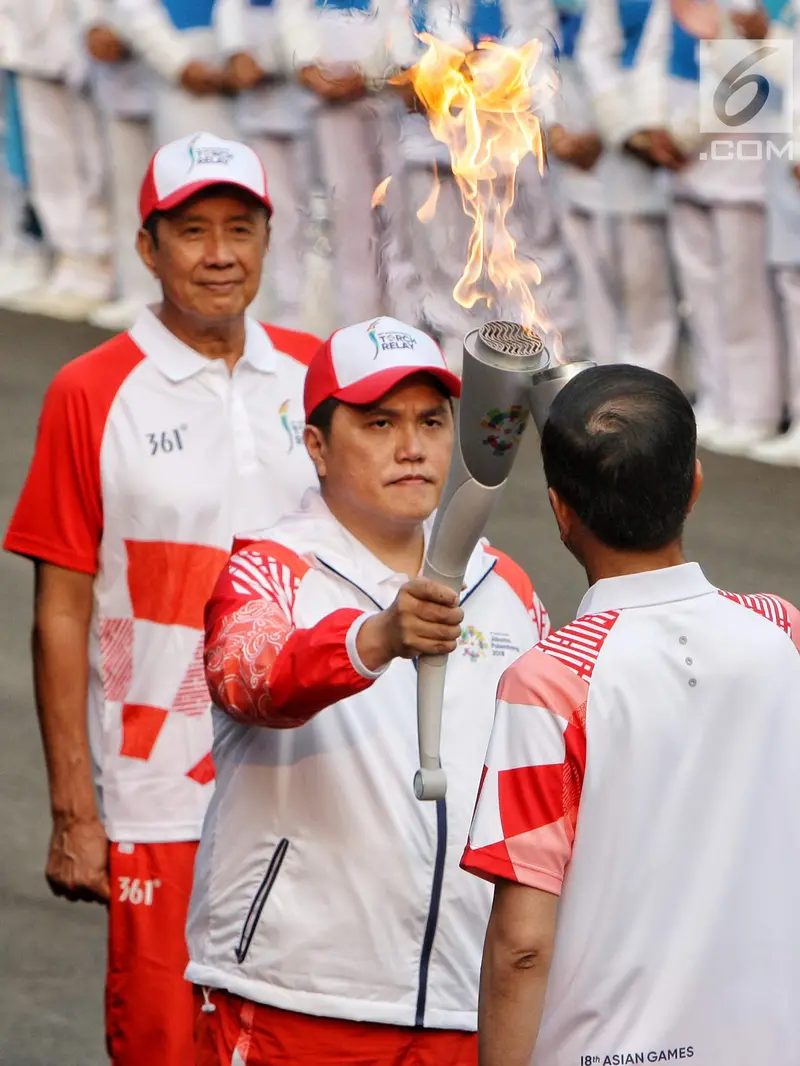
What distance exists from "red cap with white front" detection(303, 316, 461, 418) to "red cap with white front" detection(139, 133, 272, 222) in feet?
2.41

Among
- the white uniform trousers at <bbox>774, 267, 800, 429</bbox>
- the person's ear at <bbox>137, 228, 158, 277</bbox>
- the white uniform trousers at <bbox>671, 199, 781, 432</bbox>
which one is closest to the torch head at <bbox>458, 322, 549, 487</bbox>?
the person's ear at <bbox>137, 228, 158, 277</bbox>

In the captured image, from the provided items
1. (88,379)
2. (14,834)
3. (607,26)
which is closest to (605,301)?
(607,26)

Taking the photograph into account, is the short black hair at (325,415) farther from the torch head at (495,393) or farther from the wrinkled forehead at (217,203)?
the wrinkled forehead at (217,203)

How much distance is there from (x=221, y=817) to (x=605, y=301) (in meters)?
5.56

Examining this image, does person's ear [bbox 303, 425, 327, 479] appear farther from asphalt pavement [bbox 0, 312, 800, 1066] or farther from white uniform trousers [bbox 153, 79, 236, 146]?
white uniform trousers [bbox 153, 79, 236, 146]

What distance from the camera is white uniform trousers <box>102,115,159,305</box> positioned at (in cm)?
999

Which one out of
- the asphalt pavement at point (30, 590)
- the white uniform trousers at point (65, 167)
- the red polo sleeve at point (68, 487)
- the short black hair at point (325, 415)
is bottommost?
the asphalt pavement at point (30, 590)

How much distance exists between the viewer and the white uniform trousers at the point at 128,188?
32.8 ft

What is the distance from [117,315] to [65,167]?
105 cm

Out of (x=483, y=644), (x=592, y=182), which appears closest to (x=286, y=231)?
(x=592, y=182)

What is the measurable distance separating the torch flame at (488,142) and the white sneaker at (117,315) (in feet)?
23.0

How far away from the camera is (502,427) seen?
2.61 meters

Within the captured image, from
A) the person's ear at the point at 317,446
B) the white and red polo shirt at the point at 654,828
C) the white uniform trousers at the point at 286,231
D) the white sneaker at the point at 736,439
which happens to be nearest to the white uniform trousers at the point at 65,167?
the white uniform trousers at the point at 286,231

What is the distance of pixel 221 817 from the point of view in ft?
10.2
